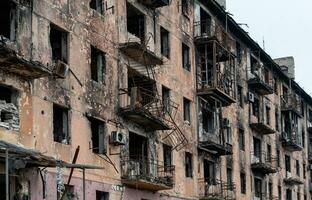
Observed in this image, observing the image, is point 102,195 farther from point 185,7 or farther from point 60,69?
point 185,7

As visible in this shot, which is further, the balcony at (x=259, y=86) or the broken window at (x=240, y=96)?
the balcony at (x=259, y=86)

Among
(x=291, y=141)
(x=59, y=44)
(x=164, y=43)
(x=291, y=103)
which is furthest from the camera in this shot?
(x=291, y=103)

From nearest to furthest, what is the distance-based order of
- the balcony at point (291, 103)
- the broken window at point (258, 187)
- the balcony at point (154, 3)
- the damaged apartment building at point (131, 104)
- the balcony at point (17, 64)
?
1. the balcony at point (17, 64)
2. the damaged apartment building at point (131, 104)
3. the balcony at point (154, 3)
4. the broken window at point (258, 187)
5. the balcony at point (291, 103)

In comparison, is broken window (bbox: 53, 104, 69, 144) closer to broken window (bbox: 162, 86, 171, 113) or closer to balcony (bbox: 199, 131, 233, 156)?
broken window (bbox: 162, 86, 171, 113)

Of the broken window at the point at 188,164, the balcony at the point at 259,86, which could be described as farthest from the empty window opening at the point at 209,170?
the balcony at the point at 259,86

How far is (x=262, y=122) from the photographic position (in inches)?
1863

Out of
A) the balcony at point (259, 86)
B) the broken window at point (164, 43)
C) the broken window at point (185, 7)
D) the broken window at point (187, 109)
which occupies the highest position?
the broken window at point (185, 7)

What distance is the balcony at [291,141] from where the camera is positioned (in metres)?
52.3

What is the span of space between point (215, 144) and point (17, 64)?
16856mm

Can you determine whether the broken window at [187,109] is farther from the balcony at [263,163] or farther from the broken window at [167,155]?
the balcony at [263,163]

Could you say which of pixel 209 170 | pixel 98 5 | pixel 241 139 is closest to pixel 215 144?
pixel 209 170

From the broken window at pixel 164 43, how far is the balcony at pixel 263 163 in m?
12.7


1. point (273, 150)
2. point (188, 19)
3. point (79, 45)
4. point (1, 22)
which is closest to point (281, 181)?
point (273, 150)

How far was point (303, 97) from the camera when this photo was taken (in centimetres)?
6097
